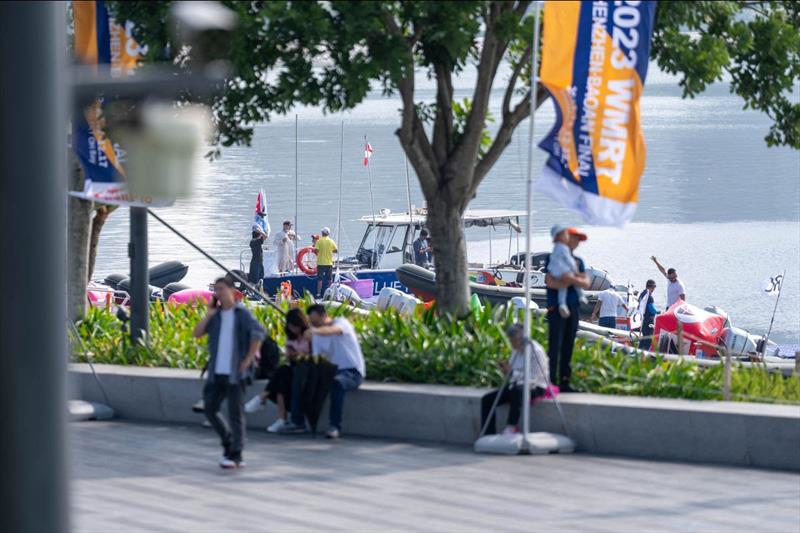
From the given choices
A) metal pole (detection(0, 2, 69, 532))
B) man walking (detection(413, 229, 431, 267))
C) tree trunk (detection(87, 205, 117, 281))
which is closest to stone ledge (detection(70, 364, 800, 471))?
tree trunk (detection(87, 205, 117, 281))

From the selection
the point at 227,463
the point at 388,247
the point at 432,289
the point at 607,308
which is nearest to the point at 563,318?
the point at 227,463

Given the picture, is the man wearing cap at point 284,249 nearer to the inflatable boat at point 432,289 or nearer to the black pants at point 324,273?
the black pants at point 324,273

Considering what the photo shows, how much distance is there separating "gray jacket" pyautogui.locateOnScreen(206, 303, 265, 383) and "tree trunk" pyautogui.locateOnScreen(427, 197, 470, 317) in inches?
143

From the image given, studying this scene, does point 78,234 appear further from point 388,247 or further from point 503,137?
point 388,247

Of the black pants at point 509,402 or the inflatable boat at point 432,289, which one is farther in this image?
the inflatable boat at point 432,289

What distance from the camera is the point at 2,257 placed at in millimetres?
3471

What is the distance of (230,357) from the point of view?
37.7ft

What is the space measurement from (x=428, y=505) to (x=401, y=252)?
25664mm

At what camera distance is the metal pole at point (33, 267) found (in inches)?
136

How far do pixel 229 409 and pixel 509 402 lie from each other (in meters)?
2.39

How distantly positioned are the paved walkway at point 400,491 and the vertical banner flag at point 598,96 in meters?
2.12

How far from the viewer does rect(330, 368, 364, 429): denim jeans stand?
1278cm

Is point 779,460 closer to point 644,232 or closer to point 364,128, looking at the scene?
point 644,232

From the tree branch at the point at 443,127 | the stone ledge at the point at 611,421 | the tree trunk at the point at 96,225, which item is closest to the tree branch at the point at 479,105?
the tree branch at the point at 443,127
